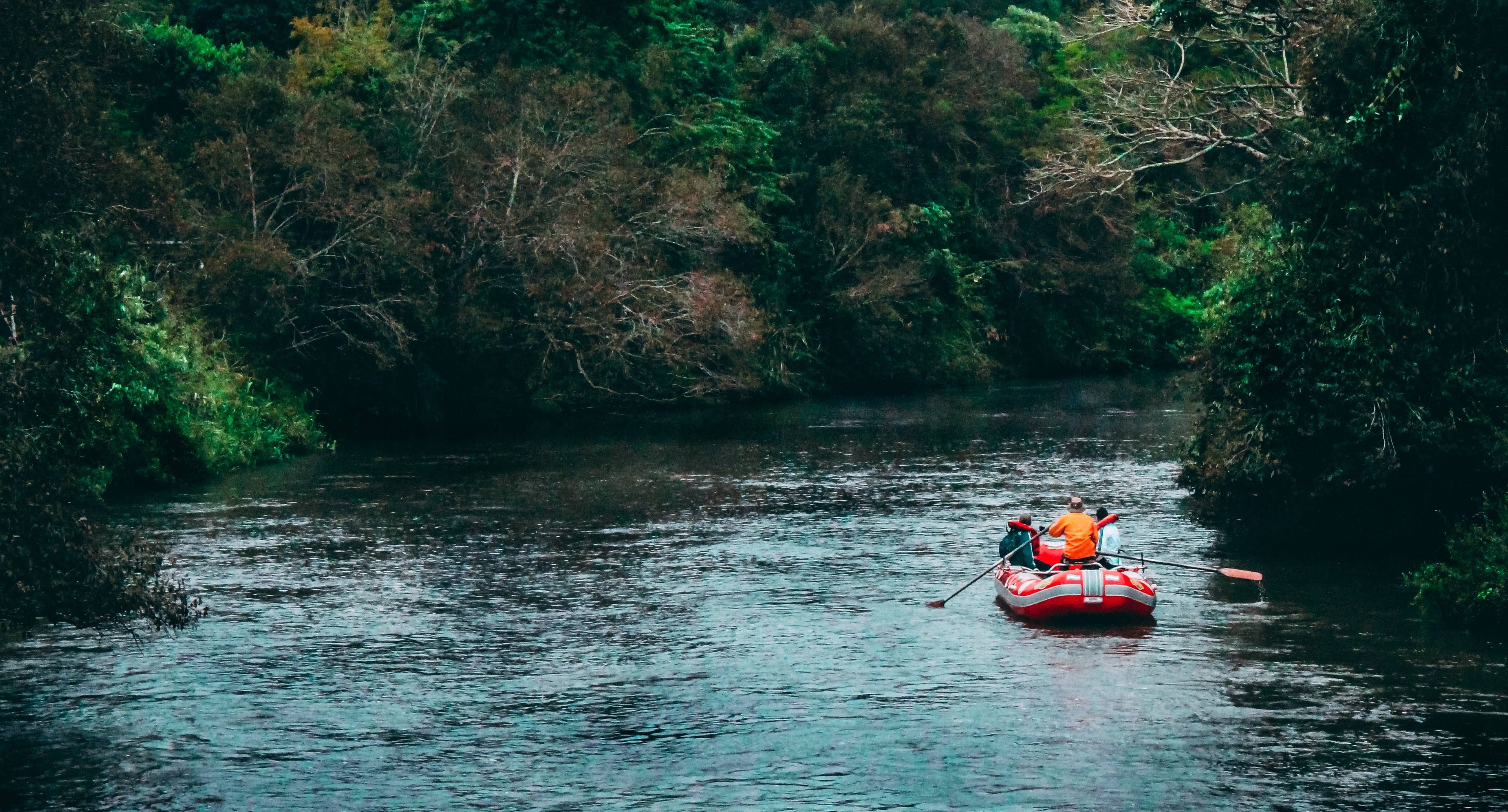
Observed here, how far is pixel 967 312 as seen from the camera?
210ft

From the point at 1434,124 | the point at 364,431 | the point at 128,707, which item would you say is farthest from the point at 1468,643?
the point at 364,431

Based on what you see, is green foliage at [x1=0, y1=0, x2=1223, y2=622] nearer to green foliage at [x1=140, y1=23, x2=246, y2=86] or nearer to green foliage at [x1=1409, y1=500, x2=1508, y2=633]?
green foliage at [x1=140, y1=23, x2=246, y2=86]

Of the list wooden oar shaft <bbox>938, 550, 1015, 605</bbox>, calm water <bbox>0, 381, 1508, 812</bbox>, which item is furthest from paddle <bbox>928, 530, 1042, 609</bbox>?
calm water <bbox>0, 381, 1508, 812</bbox>

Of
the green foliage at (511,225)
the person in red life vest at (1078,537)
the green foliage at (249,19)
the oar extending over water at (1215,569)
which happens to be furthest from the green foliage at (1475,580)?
the green foliage at (249,19)

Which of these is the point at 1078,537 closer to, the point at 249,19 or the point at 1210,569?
the point at 1210,569

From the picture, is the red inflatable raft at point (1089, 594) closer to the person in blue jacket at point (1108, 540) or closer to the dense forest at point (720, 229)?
the person in blue jacket at point (1108, 540)

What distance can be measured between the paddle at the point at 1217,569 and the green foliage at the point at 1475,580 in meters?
2.03

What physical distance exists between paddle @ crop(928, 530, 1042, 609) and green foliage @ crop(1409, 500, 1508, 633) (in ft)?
16.2

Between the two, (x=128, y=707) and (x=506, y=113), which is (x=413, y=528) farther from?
(x=506, y=113)

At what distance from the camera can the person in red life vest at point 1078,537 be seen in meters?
21.5

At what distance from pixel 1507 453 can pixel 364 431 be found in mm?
31185

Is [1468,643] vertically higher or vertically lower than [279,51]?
lower

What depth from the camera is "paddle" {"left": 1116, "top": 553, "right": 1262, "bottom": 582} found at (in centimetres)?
2203

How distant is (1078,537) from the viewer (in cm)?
2150
